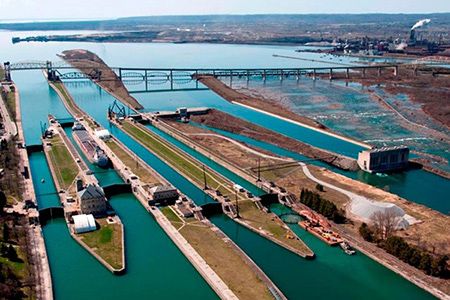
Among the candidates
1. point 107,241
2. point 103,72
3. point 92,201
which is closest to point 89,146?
point 92,201

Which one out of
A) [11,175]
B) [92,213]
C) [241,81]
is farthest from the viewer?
[241,81]

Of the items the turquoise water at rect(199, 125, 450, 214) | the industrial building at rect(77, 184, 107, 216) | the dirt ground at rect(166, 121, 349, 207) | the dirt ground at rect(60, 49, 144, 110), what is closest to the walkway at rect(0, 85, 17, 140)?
the dirt ground at rect(60, 49, 144, 110)

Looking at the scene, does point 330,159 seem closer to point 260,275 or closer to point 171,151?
point 171,151

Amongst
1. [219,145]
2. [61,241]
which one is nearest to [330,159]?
[219,145]

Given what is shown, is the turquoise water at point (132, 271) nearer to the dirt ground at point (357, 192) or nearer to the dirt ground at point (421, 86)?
the dirt ground at point (357, 192)

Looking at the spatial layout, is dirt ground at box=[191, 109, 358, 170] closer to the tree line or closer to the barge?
the tree line

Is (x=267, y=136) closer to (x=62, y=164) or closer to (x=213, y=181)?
(x=213, y=181)
